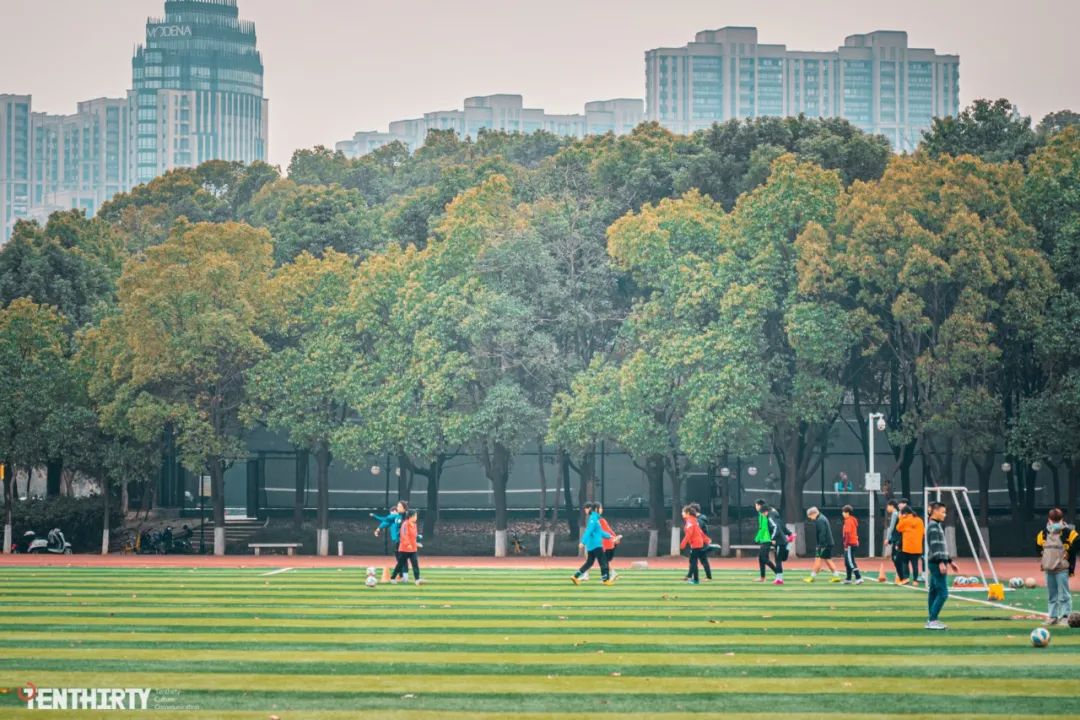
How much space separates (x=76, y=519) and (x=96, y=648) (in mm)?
44390

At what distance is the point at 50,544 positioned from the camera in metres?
60.0

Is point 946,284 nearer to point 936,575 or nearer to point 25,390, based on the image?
point 936,575

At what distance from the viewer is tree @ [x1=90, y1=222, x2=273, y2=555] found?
58.9 m

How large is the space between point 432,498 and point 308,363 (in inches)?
311

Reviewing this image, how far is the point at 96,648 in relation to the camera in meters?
21.9

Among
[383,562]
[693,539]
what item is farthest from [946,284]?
[693,539]

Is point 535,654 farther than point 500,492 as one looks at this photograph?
No

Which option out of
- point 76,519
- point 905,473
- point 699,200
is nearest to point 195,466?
point 76,519

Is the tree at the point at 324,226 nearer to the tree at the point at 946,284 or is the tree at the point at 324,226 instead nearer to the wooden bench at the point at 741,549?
the wooden bench at the point at 741,549

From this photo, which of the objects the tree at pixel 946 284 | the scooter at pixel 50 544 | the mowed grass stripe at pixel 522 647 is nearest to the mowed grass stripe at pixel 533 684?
the mowed grass stripe at pixel 522 647

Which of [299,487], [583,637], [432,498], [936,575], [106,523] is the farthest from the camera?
[432,498]

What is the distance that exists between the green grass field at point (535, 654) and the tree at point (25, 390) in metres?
30.6

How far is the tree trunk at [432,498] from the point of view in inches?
2473

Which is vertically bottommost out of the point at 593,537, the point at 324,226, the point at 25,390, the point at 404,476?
the point at 593,537
